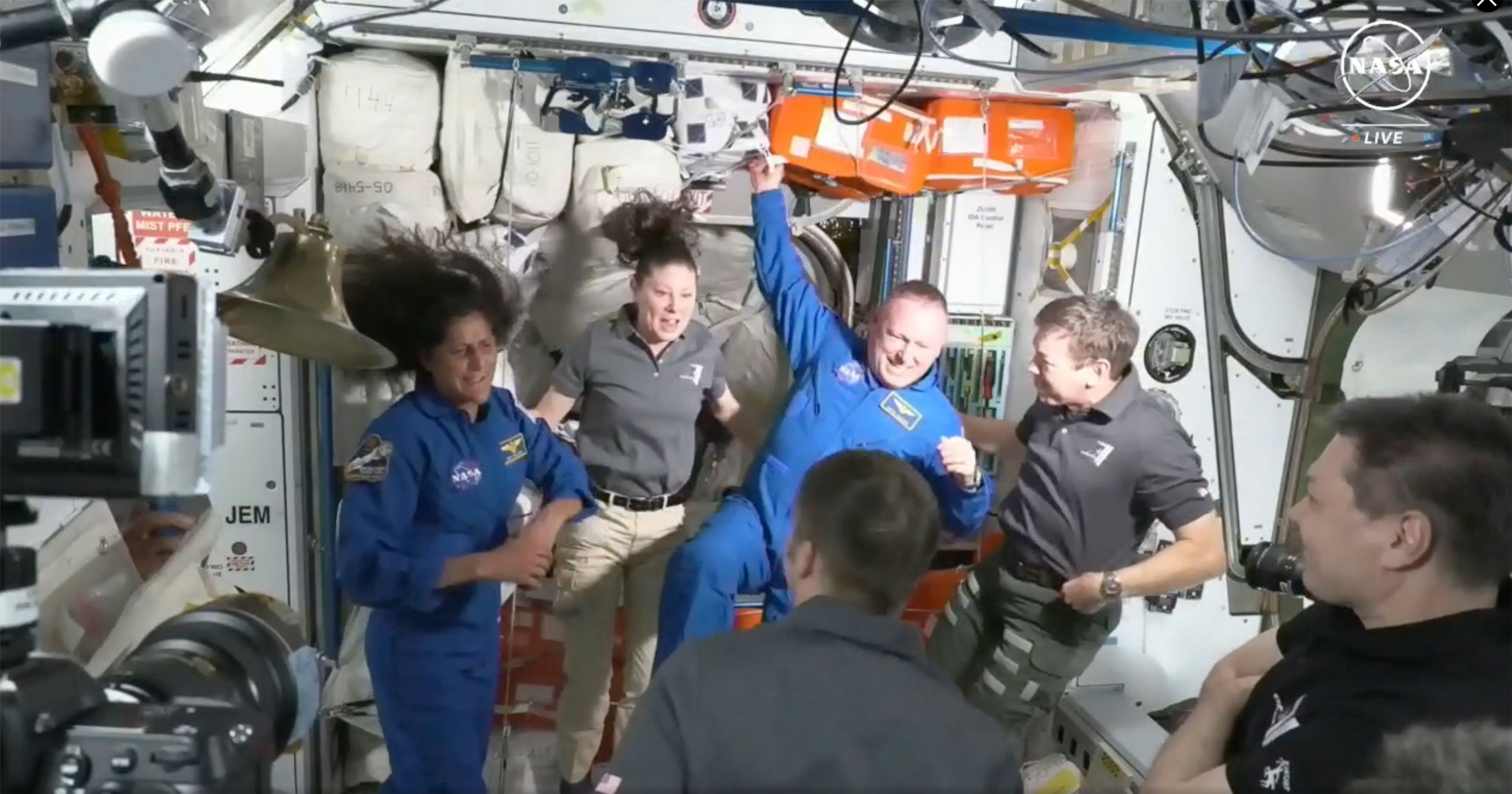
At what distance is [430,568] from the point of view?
233cm

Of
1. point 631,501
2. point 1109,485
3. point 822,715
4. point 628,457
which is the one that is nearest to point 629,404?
point 628,457

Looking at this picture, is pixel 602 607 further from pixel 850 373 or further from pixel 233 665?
pixel 233 665

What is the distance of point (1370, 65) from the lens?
77.0 inches

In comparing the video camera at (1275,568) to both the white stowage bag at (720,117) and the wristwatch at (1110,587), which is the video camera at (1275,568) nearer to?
the wristwatch at (1110,587)

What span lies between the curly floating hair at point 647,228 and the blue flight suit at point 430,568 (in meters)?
0.74

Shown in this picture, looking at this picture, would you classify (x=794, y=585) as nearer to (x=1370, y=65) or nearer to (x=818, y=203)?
(x=1370, y=65)

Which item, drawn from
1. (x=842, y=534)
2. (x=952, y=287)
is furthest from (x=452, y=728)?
(x=952, y=287)

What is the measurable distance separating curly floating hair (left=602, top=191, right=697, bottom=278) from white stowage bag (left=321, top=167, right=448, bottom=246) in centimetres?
60

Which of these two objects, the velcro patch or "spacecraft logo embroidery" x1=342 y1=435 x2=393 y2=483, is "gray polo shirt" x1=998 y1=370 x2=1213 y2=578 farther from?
"spacecraft logo embroidery" x1=342 y1=435 x2=393 y2=483

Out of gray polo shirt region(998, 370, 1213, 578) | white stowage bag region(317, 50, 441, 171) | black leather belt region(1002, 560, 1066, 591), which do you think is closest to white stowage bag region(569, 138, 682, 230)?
white stowage bag region(317, 50, 441, 171)

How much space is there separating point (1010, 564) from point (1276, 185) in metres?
1.39

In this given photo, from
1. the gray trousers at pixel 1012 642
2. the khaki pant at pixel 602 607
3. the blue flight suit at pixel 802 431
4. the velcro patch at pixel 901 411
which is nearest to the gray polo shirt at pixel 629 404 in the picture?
the khaki pant at pixel 602 607

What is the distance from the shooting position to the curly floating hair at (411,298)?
2.46 metres

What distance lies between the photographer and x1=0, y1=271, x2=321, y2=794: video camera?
1.06 meters
